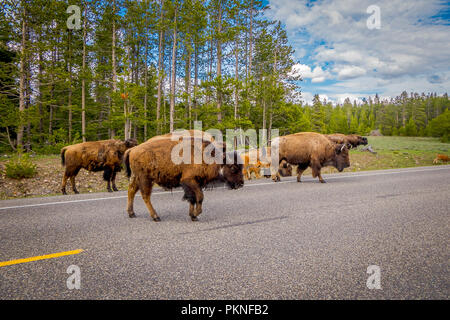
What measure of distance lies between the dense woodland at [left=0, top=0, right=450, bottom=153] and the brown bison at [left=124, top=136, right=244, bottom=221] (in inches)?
350

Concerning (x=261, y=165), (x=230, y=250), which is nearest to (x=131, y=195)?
(x=230, y=250)

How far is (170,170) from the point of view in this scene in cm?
438

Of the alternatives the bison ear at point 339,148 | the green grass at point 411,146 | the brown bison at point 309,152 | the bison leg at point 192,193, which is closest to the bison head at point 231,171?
the bison leg at point 192,193

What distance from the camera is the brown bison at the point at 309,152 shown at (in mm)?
10070

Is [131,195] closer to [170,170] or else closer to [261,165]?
[170,170]

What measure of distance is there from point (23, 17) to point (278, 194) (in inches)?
589

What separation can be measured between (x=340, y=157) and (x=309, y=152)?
5.74 ft

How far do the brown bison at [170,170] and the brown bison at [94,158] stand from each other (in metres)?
3.99

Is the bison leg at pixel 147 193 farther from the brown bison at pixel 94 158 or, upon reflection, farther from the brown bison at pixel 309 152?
the brown bison at pixel 309 152

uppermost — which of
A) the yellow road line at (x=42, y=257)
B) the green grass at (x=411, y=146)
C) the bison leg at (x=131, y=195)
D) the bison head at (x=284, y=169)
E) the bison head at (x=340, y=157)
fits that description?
the green grass at (x=411, y=146)

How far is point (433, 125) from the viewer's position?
63562mm
